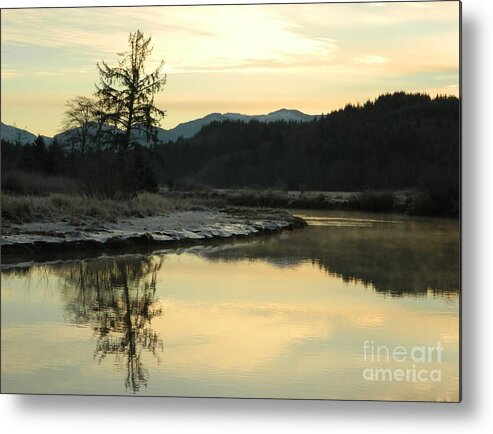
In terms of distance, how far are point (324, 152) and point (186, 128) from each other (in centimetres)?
112

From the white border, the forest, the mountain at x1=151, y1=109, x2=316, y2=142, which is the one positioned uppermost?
the mountain at x1=151, y1=109, x2=316, y2=142

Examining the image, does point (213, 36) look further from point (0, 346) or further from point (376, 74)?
point (0, 346)

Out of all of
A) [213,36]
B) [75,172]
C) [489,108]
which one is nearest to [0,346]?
[75,172]

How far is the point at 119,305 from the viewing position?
21.9ft

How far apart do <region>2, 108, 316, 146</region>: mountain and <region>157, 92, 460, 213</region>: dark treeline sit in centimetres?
5

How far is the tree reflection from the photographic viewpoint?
239 inches

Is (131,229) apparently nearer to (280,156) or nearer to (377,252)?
(280,156)

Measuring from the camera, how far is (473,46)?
588 cm

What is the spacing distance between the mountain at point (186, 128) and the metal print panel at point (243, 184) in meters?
0.01

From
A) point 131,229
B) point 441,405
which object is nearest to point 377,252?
point 441,405

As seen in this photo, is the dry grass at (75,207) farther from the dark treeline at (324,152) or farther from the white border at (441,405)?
the white border at (441,405)

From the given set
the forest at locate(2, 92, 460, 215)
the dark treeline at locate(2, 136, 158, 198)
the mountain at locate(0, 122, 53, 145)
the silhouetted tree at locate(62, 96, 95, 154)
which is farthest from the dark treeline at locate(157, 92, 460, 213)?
the mountain at locate(0, 122, 53, 145)

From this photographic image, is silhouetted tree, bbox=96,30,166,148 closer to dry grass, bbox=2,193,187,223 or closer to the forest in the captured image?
the forest

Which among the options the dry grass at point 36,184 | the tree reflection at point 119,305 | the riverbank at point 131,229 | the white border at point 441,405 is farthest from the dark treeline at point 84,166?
the white border at point 441,405
